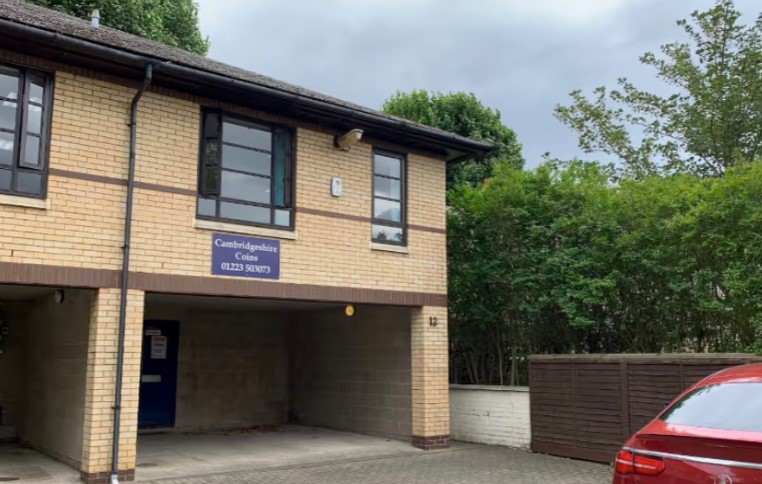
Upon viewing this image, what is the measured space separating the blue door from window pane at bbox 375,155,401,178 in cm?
542

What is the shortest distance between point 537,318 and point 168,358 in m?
7.09

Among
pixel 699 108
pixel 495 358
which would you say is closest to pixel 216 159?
pixel 495 358

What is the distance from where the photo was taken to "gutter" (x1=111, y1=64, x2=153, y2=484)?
8242mm

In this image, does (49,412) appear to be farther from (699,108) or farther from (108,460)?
(699,108)

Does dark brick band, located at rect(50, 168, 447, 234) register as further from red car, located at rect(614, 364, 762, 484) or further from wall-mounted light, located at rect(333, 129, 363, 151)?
red car, located at rect(614, 364, 762, 484)

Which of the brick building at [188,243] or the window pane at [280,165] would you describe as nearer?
the brick building at [188,243]

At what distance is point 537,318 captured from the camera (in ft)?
39.3

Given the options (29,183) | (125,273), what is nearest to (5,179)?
(29,183)

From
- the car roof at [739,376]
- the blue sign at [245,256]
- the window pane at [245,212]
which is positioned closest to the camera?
the car roof at [739,376]

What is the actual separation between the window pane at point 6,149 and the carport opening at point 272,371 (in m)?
4.53

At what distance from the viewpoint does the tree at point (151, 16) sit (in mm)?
21188

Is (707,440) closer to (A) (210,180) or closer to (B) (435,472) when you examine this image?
(B) (435,472)

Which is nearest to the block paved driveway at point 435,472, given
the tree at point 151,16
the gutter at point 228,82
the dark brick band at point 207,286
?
the dark brick band at point 207,286

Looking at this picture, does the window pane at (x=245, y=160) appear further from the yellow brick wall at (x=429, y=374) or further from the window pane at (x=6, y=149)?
the yellow brick wall at (x=429, y=374)
